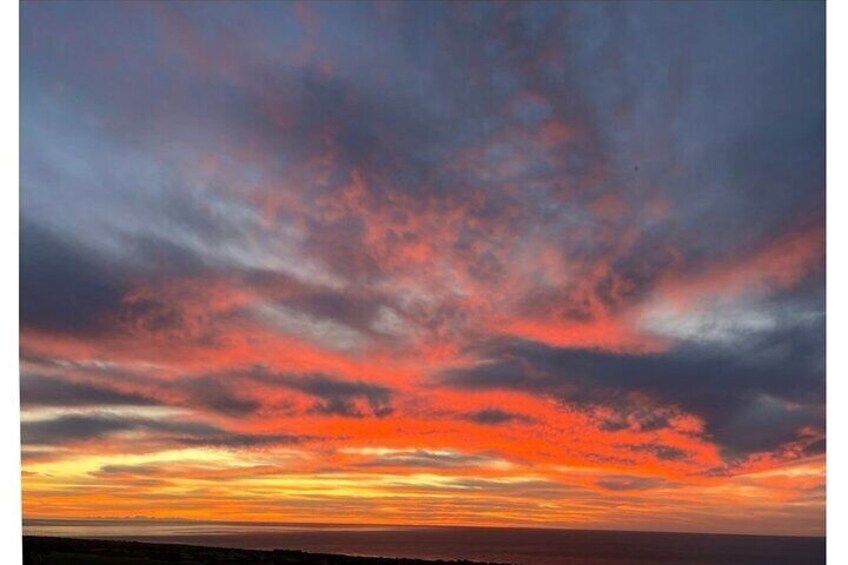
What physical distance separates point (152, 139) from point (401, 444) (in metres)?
3.15

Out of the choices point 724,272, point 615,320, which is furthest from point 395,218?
point 724,272

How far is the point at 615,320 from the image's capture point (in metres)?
6.83
